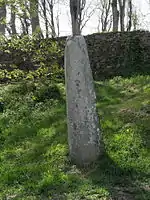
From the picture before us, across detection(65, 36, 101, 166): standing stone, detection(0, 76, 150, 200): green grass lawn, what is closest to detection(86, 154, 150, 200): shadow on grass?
detection(0, 76, 150, 200): green grass lawn

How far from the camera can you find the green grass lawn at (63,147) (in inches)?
283

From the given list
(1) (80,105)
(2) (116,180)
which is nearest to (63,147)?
(1) (80,105)

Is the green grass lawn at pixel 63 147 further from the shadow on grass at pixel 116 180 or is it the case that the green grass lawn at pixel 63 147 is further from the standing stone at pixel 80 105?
the standing stone at pixel 80 105

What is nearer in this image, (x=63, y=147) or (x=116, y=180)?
(x=116, y=180)

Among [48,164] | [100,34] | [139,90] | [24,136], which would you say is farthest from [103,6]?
[48,164]

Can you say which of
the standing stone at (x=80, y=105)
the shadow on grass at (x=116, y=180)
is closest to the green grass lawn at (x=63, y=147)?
the shadow on grass at (x=116, y=180)

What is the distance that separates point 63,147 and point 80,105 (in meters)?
1.29

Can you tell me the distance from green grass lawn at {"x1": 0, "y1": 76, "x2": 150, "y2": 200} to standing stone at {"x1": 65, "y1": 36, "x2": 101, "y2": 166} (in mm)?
305

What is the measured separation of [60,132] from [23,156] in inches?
55.3

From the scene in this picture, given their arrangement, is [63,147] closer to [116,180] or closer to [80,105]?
[80,105]

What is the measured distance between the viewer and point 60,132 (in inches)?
412

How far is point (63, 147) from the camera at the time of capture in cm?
930

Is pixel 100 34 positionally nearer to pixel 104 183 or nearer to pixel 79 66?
pixel 79 66

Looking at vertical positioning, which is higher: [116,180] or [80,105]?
[80,105]
